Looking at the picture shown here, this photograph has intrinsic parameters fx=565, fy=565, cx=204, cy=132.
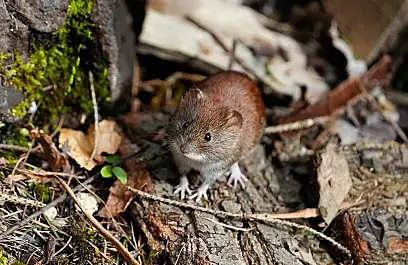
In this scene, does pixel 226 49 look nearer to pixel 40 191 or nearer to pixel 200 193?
pixel 200 193

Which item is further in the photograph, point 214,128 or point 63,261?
point 214,128

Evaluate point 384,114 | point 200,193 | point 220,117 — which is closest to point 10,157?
point 200,193

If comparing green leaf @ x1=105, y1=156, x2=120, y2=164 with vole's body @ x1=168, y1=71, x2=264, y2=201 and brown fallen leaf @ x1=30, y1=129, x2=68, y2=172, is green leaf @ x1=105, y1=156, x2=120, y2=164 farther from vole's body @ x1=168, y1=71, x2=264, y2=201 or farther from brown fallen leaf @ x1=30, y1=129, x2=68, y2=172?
vole's body @ x1=168, y1=71, x2=264, y2=201

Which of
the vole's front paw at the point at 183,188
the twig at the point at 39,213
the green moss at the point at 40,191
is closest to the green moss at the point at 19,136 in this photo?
the green moss at the point at 40,191

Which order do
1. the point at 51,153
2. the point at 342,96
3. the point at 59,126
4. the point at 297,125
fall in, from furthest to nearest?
1. the point at 342,96
2. the point at 297,125
3. the point at 59,126
4. the point at 51,153

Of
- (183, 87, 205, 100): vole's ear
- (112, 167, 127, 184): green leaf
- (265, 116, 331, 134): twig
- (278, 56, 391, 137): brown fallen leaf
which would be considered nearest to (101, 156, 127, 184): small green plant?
(112, 167, 127, 184): green leaf

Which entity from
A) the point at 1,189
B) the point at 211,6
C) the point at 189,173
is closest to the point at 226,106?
the point at 189,173

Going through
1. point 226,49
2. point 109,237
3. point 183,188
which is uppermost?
point 226,49
